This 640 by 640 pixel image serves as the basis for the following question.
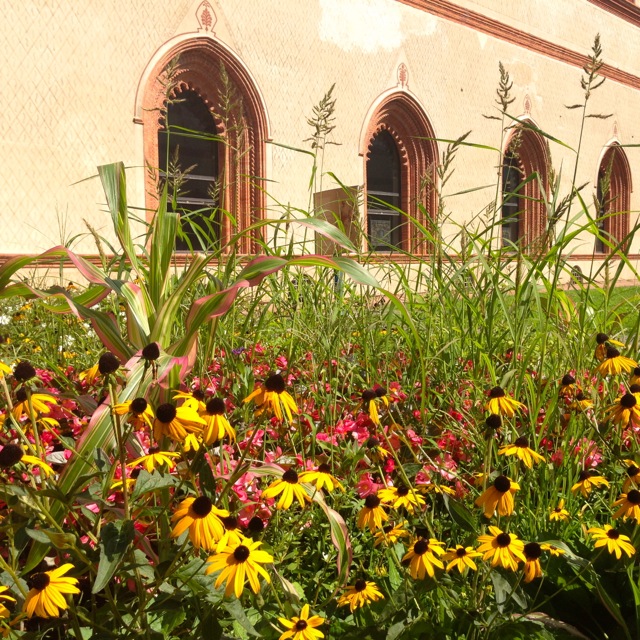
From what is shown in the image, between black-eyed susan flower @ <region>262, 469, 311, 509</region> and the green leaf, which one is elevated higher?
black-eyed susan flower @ <region>262, 469, 311, 509</region>

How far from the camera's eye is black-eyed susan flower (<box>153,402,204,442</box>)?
825mm

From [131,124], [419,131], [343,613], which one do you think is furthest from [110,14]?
[343,613]

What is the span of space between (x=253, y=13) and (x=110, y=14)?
2025 mm

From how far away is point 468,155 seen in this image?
12.1m

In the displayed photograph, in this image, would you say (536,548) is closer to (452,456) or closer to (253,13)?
(452,456)

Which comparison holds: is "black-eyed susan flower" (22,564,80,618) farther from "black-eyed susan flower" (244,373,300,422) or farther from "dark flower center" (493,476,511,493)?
"dark flower center" (493,476,511,493)

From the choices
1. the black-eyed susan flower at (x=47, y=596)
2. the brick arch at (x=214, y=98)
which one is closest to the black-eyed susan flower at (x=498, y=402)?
the black-eyed susan flower at (x=47, y=596)

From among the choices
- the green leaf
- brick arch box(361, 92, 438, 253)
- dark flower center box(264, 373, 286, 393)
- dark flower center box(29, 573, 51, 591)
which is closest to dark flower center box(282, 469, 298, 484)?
dark flower center box(264, 373, 286, 393)

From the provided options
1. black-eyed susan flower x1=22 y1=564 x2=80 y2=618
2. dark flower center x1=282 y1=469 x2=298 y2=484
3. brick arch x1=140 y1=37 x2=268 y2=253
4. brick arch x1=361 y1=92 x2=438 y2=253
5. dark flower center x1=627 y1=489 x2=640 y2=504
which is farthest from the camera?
brick arch x1=361 y1=92 x2=438 y2=253

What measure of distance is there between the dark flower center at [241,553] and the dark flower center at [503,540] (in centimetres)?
36

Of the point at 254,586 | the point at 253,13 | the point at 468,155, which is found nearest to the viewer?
the point at 254,586

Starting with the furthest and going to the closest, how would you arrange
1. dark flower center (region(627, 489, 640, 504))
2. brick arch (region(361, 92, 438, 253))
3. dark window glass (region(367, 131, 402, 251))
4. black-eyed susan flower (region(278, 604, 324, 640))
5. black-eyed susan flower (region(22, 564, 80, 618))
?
1. dark window glass (region(367, 131, 402, 251))
2. brick arch (region(361, 92, 438, 253))
3. dark flower center (region(627, 489, 640, 504))
4. black-eyed susan flower (region(278, 604, 324, 640))
5. black-eyed susan flower (region(22, 564, 80, 618))

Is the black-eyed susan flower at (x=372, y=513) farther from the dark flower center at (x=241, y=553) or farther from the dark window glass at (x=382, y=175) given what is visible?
the dark window glass at (x=382, y=175)

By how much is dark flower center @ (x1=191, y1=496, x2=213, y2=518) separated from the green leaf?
90 millimetres
